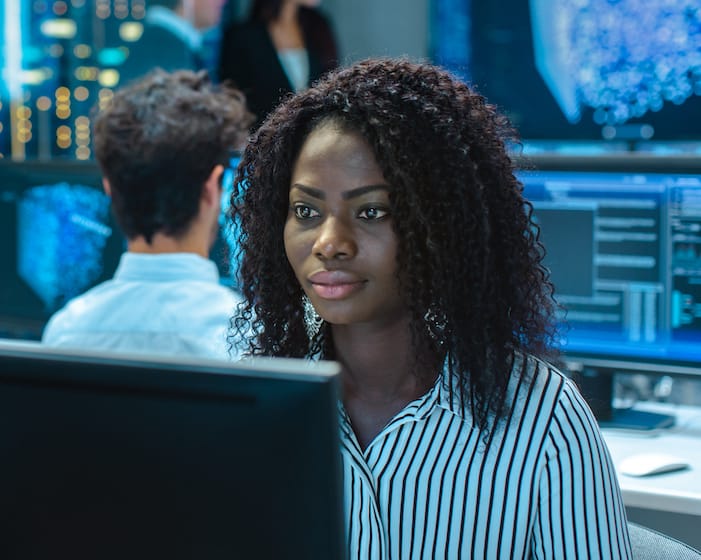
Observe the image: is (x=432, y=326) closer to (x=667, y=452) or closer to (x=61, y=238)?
(x=667, y=452)

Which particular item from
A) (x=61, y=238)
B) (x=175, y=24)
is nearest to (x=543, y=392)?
(x=61, y=238)

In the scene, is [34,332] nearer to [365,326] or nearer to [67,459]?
[365,326]

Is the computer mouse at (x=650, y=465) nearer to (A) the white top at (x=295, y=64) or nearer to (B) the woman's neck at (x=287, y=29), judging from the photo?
(A) the white top at (x=295, y=64)

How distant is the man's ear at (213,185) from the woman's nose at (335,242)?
909mm

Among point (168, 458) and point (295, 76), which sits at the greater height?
point (295, 76)

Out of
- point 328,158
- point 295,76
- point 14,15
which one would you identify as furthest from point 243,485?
point 14,15

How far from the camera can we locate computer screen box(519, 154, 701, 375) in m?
1.72

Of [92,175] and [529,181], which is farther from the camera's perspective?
[92,175]

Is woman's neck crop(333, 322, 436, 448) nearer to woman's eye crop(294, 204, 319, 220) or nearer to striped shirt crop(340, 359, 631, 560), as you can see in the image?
striped shirt crop(340, 359, 631, 560)

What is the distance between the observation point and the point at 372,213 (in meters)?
0.99

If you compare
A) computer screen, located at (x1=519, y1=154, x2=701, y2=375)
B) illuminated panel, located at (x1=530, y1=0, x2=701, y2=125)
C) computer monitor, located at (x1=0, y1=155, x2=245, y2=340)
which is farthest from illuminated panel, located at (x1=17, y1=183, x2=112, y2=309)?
Answer: illuminated panel, located at (x1=530, y1=0, x2=701, y2=125)

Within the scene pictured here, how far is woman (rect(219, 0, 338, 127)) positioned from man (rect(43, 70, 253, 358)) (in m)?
1.89

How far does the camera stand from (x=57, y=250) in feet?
7.39

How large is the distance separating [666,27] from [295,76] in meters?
1.38
